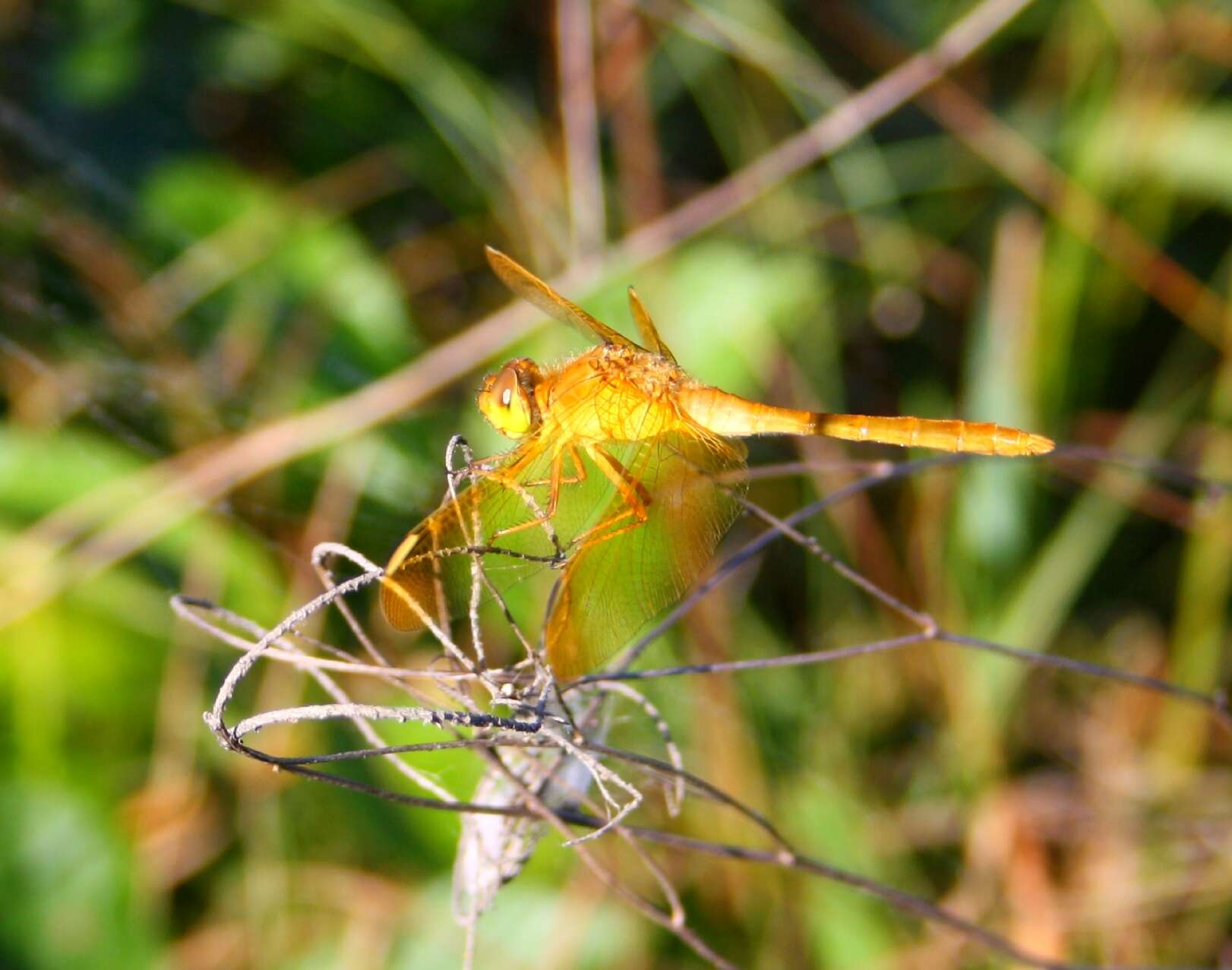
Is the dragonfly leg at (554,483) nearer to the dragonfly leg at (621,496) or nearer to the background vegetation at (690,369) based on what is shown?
the dragonfly leg at (621,496)

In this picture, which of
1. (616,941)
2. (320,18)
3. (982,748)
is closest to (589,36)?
(320,18)

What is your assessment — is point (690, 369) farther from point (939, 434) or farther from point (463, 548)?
point (463, 548)

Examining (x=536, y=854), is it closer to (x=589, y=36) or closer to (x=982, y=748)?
(x=982, y=748)

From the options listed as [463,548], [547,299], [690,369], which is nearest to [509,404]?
[547,299]

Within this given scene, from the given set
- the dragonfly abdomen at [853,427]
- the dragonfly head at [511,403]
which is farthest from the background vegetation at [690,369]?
the dragonfly abdomen at [853,427]

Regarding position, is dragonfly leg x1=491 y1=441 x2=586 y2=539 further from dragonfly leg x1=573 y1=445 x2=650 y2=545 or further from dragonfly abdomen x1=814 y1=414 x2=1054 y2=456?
dragonfly abdomen x1=814 y1=414 x2=1054 y2=456

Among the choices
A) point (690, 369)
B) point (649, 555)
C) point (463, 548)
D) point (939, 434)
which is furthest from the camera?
point (690, 369)

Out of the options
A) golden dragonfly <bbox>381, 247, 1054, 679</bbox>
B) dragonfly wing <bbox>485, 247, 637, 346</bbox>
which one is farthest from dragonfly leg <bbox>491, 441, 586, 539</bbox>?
dragonfly wing <bbox>485, 247, 637, 346</bbox>

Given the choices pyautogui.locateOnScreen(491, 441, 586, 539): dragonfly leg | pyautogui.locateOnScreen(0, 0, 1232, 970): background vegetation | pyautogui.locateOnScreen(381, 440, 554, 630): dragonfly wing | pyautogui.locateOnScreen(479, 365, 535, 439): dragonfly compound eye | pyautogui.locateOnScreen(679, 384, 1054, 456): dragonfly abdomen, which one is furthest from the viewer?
pyautogui.locateOnScreen(0, 0, 1232, 970): background vegetation
